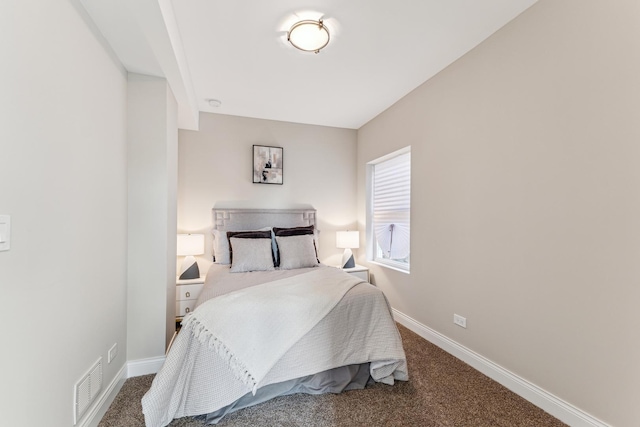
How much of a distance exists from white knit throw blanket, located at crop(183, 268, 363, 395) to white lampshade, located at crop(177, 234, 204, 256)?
157 cm

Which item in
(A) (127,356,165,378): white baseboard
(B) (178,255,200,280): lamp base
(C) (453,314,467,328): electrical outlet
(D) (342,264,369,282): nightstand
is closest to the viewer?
(A) (127,356,165,378): white baseboard

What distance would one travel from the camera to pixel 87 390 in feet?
5.21

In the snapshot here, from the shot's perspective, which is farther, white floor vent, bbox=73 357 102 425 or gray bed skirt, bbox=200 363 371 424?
gray bed skirt, bbox=200 363 371 424

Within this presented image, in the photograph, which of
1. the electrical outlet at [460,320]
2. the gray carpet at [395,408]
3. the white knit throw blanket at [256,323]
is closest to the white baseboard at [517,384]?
the gray carpet at [395,408]

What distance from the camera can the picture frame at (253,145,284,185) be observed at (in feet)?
12.7

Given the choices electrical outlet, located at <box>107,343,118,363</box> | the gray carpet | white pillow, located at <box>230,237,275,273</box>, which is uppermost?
white pillow, located at <box>230,237,275,273</box>

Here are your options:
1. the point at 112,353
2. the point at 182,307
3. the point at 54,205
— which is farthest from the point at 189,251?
the point at 54,205

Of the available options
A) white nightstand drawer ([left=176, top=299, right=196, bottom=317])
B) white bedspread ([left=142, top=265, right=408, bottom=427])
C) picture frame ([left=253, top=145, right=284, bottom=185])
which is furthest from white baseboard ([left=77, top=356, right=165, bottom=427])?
picture frame ([left=253, top=145, right=284, bottom=185])

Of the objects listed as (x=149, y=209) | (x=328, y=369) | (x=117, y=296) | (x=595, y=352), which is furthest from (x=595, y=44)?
(x=117, y=296)

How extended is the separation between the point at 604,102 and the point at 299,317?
217 cm

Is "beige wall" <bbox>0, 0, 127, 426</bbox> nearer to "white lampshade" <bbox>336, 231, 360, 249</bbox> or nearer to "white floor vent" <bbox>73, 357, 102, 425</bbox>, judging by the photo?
"white floor vent" <bbox>73, 357, 102, 425</bbox>

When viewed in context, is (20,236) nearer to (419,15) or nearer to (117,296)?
(117,296)

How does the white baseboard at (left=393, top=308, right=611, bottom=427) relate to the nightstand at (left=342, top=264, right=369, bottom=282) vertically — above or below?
below

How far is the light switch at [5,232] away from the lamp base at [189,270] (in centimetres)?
225
